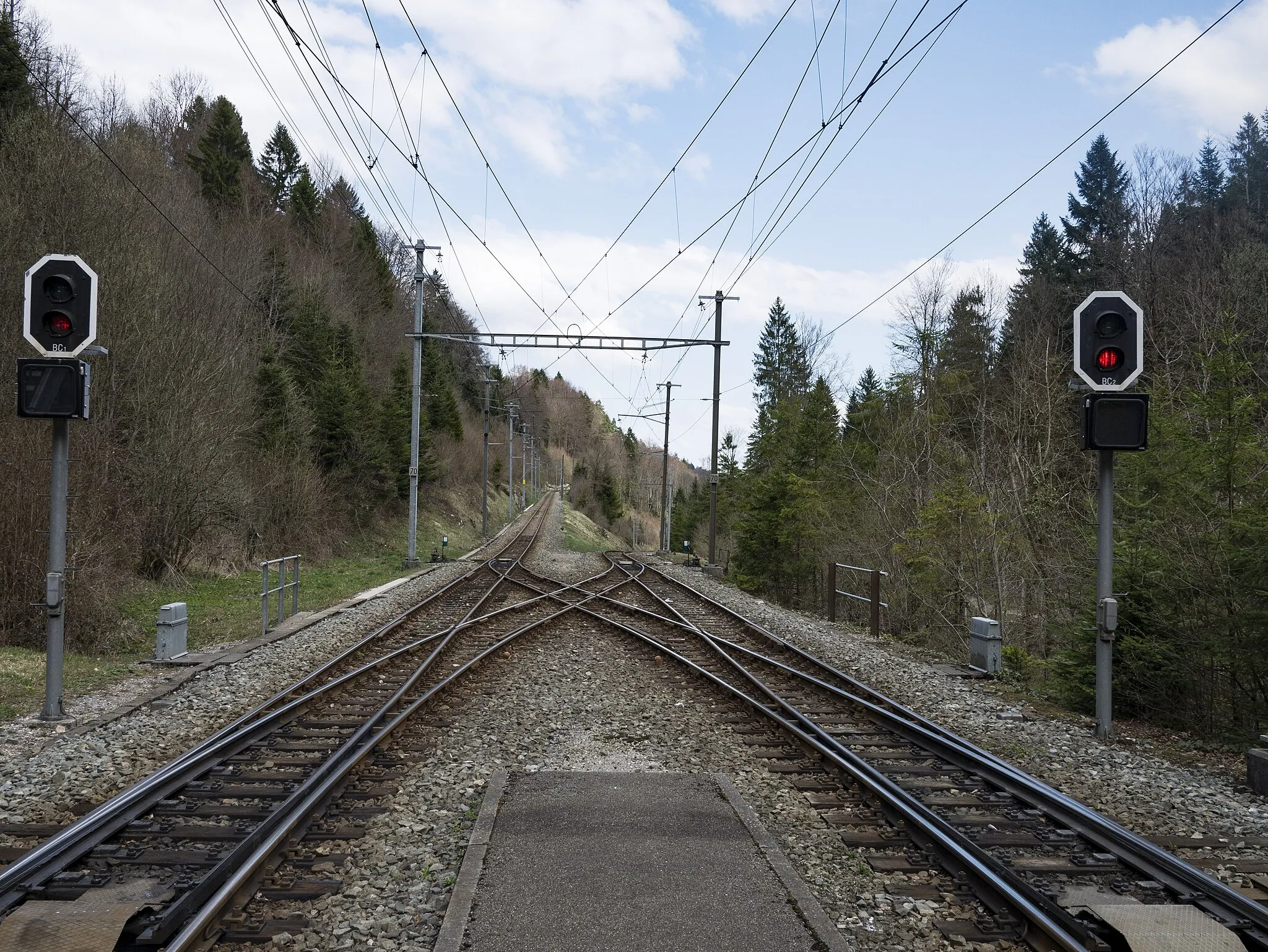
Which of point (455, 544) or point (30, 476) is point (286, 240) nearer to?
point (455, 544)

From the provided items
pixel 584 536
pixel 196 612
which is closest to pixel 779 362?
pixel 584 536

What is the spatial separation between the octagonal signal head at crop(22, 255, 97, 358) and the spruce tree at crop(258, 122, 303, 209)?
52003 mm

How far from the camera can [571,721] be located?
337 inches

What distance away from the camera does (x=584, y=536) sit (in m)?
65.1

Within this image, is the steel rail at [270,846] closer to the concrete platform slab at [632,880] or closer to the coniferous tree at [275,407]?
the concrete platform slab at [632,880]

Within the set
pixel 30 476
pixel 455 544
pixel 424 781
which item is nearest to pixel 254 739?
pixel 424 781

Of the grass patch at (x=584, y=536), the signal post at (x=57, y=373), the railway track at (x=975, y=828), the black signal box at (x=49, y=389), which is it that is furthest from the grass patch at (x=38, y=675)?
the grass patch at (x=584, y=536)

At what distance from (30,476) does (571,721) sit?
8808 millimetres

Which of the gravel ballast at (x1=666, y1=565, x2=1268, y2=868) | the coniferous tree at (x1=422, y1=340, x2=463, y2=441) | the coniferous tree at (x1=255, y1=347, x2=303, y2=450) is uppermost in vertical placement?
the coniferous tree at (x1=422, y1=340, x2=463, y2=441)

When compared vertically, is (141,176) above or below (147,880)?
above

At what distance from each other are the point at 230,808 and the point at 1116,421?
7.73 m

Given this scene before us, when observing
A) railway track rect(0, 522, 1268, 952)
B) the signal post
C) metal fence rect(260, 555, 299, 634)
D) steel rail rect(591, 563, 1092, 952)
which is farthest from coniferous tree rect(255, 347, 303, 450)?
steel rail rect(591, 563, 1092, 952)

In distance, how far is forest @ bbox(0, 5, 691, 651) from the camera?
13.5 metres

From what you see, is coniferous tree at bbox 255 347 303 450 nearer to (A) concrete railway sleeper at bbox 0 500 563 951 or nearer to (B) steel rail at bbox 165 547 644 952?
(A) concrete railway sleeper at bbox 0 500 563 951
